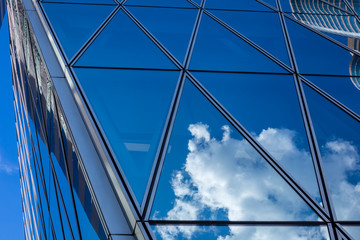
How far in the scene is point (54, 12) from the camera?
11219mm

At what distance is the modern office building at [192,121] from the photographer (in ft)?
21.0

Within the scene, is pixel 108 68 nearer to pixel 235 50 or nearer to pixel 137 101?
pixel 137 101

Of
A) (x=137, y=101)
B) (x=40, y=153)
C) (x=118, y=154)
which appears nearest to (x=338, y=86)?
(x=137, y=101)

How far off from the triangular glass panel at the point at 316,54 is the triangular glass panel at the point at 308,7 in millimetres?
1583

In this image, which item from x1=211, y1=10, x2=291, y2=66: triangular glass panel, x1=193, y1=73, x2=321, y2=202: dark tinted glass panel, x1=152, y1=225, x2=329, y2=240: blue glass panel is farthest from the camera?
x1=211, y1=10, x2=291, y2=66: triangular glass panel

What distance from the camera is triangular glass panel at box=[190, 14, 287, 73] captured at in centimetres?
992

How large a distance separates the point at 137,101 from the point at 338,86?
4560mm

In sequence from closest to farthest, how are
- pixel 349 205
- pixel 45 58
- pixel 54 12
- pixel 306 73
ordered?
pixel 349 205, pixel 45 58, pixel 306 73, pixel 54 12

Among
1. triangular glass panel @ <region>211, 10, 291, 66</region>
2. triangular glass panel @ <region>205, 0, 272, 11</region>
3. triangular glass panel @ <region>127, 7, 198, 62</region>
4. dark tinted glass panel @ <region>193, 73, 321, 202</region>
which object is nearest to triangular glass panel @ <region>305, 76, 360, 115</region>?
dark tinted glass panel @ <region>193, 73, 321, 202</region>

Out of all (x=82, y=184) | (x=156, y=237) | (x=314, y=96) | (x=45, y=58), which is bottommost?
(x=156, y=237)

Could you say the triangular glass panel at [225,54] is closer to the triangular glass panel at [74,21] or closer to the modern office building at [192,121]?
the modern office building at [192,121]

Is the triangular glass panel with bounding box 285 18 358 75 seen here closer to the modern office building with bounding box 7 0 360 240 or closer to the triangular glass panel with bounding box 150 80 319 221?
the modern office building with bounding box 7 0 360 240

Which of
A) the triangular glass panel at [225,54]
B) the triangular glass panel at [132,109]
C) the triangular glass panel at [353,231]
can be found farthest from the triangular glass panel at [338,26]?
the triangular glass panel at [353,231]

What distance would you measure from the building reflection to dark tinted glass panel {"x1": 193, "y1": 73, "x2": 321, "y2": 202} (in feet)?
9.49
